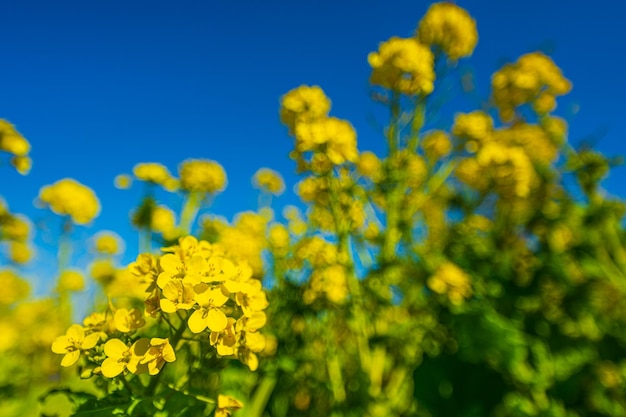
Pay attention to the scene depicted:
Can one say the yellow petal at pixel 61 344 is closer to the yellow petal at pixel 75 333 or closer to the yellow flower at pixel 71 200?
the yellow petal at pixel 75 333

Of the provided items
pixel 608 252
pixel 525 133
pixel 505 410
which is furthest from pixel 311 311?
pixel 525 133

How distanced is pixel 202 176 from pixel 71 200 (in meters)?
0.88

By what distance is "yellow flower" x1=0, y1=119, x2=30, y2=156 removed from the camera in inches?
68.2

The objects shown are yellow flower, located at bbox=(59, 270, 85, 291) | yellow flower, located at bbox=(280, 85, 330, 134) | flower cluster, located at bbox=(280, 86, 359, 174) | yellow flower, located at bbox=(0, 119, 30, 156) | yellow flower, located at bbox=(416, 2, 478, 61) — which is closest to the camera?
yellow flower, located at bbox=(0, 119, 30, 156)

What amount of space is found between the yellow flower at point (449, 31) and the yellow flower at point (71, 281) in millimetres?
2632

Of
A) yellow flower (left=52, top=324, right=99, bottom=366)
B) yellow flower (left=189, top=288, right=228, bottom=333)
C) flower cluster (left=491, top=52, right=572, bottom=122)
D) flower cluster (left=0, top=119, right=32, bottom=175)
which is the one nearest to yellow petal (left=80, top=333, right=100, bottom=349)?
yellow flower (left=52, top=324, right=99, bottom=366)

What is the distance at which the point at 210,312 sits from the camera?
92 centimetres

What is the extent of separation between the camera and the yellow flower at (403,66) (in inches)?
91.6

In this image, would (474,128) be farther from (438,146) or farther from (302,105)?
(302,105)

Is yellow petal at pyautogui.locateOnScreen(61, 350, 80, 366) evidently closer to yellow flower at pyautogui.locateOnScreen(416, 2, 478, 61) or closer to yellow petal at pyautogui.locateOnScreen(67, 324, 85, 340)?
yellow petal at pyautogui.locateOnScreen(67, 324, 85, 340)

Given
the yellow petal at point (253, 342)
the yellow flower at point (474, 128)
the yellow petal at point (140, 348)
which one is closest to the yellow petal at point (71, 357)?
the yellow petal at point (140, 348)

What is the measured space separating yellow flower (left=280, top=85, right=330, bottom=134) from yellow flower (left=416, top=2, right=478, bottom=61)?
2.43 feet

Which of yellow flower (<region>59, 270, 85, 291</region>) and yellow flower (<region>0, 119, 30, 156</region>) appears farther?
yellow flower (<region>59, 270, 85, 291</region>)

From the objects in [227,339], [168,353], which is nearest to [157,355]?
[168,353]
